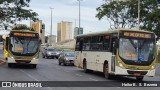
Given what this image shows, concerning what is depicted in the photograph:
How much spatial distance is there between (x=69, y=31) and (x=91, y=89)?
15532 centimetres

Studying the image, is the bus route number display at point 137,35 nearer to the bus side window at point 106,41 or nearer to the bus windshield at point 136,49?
the bus windshield at point 136,49

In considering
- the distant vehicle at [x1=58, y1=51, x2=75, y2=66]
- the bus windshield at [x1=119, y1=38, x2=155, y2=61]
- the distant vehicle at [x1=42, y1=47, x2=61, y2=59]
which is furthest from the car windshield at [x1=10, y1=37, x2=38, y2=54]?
the distant vehicle at [x1=42, y1=47, x2=61, y2=59]

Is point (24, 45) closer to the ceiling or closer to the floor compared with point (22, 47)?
closer to the ceiling

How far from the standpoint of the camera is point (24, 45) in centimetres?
3459

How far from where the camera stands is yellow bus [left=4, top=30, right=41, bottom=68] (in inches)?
1351

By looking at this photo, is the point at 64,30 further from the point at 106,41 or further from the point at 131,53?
the point at 131,53

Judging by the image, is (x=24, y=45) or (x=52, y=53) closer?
(x=24, y=45)

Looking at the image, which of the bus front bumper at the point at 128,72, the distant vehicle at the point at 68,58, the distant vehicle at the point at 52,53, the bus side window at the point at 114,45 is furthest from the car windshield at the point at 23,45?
the distant vehicle at the point at 52,53

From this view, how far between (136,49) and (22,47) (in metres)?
13.4

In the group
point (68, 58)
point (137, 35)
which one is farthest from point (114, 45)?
point (68, 58)

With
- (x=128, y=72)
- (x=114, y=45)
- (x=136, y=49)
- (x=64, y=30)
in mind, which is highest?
(x=64, y=30)

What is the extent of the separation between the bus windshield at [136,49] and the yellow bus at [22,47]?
12.6 metres

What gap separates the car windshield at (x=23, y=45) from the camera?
113 ft

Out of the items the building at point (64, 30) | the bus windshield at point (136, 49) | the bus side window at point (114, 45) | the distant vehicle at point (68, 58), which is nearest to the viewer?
the bus windshield at point (136, 49)
